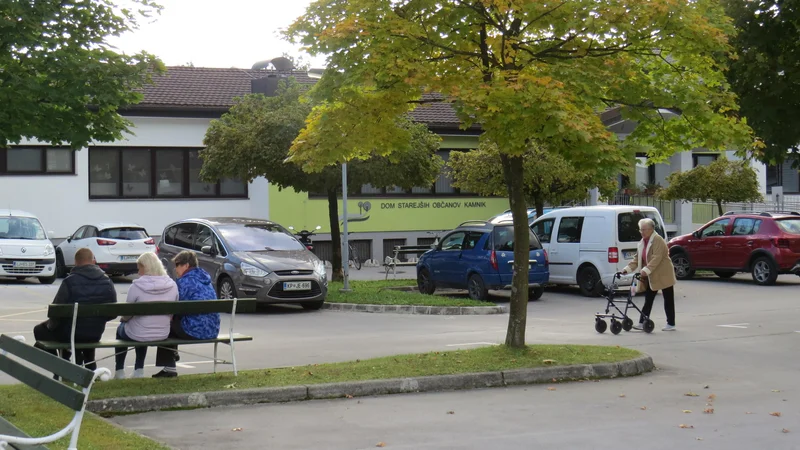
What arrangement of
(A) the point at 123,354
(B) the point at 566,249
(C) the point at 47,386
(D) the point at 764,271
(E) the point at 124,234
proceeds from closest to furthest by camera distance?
1. (C) the point at 47,386
2. (A) the point at 123,354
3. (B) the point at 566,249
4. (D) the point at 764,271
5. (E) the point at 124,234

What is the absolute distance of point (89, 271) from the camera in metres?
10.2

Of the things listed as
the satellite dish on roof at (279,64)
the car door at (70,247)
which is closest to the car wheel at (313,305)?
the car door at (70,247)

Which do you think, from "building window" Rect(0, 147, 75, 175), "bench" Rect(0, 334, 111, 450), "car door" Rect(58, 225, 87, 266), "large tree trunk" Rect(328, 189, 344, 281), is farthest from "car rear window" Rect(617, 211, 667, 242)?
"building window" Rect(0, 147, 75, 175)

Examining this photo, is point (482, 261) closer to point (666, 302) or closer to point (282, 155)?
point (282, 155)

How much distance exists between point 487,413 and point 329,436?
1.66 meters

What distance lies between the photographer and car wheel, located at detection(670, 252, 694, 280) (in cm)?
2619

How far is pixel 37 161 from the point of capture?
105 ft

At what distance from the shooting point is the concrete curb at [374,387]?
9016 millimetres

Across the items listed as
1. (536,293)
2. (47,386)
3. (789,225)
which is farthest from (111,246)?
(47,386)

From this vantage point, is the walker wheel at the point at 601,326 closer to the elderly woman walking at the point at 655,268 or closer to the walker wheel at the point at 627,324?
the walker wheel at the point at 627,324

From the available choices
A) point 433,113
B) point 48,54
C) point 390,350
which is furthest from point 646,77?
point 433,113

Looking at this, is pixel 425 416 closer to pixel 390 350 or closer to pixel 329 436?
pixel 329 436

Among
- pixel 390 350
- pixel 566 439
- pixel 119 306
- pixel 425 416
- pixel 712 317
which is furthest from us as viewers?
pixel 712 317

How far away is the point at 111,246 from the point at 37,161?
7.26m
